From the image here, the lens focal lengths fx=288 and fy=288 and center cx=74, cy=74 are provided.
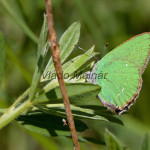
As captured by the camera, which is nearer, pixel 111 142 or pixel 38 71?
pixel 38 71

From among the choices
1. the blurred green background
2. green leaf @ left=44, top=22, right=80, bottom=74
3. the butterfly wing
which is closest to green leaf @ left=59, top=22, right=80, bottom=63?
green leaf @ left=44, top=22, right=80, bottom=74

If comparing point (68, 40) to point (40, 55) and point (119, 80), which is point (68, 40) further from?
point (119, 80)

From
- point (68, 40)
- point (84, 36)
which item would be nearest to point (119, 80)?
point (68, 40)

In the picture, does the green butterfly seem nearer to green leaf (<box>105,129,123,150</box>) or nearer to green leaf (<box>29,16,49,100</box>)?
green leaf (<box>105,129,123,150</box>)

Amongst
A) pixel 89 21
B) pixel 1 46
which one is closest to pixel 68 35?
pixel 1 46

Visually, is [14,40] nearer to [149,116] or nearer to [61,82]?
[149,116]

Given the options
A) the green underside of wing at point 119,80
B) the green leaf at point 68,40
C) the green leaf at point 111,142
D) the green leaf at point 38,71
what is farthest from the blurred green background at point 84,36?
the green leaf at point 38,71

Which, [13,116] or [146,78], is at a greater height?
[13,116]
